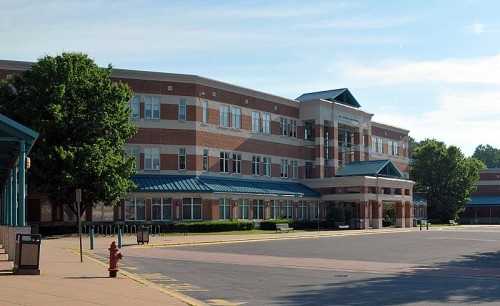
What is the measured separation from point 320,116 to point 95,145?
30329 millimetres

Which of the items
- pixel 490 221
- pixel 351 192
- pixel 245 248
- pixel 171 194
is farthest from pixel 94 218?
pixel 490 221

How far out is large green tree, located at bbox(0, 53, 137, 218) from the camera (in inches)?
1678

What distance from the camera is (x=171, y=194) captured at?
176ft

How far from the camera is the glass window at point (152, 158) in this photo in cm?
5472

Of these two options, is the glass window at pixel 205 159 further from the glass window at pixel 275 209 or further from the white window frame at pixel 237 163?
the glass window at pixel 275 209

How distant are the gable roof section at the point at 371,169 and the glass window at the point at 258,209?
11.2 meters

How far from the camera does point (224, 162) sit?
5941 centimetres

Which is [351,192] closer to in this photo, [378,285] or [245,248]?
[245,248]

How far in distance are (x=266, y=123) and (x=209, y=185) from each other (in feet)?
38.0

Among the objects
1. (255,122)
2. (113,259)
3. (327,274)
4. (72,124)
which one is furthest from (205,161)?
Answer: (113,259)

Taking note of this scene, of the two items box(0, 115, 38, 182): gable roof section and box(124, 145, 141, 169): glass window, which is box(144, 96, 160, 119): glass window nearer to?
box(124, 145, 141, 169): glass window

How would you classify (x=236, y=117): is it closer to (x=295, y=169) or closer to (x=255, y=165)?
(x=255, y=165)

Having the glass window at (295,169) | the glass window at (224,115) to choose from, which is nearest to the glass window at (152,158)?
the glass window at (224,115)

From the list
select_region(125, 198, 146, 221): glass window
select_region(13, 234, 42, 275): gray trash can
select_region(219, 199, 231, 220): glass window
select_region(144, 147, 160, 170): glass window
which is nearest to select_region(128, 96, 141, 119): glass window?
select_region(144, 147, 160, 170): glass window
